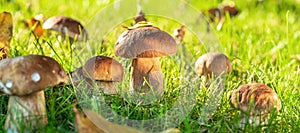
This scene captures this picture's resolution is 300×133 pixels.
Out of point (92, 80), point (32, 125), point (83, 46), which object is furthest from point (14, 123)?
point (83, 46)

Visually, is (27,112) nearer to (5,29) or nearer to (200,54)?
(5,29)

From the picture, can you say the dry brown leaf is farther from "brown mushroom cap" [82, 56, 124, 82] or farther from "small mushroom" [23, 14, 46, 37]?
"small mushroom" [23, 14, 46, 37]

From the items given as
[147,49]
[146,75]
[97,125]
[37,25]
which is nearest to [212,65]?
[146,75]

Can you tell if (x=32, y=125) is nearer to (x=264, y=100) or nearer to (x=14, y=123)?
(x=14, y=123)

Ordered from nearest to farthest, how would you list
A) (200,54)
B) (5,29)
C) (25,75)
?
(25,75) < (5,29) < (200,54)

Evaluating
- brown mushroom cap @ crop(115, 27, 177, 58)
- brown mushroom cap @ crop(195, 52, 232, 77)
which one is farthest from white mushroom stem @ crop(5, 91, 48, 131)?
brown mushroom cap @ crop(195, 52, 232, 77)
